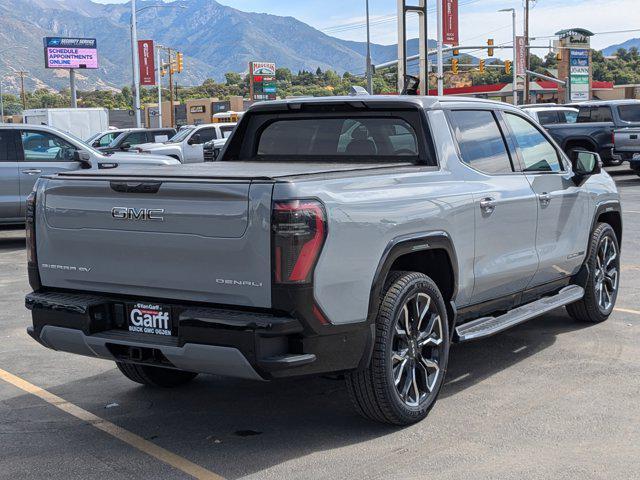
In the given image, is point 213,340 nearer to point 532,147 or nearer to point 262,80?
point 532,147

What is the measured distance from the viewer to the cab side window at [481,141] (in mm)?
6082

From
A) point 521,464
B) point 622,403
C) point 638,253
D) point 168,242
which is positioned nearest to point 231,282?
point 168,242

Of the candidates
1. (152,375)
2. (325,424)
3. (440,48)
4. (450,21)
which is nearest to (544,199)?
(325,424)

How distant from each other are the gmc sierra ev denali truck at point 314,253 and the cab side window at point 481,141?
0.01 m

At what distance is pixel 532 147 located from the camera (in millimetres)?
6891

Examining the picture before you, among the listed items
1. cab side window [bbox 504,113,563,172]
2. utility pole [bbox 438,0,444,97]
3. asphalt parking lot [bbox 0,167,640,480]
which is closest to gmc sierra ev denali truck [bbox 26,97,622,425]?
cab side window [bbox 504,113,563,172]

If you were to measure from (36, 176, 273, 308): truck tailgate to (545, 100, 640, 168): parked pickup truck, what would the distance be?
2047 cm

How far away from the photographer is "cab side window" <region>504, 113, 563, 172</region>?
6.74 m

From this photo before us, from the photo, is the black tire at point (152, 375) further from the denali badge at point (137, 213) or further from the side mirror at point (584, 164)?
the side mirror at point (584, 164)

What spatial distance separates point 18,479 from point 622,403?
3.43 m

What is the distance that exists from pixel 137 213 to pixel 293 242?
3.02 ft

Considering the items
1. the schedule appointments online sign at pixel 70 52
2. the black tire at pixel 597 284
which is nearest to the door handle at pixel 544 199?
the black tire at pixel 597 284

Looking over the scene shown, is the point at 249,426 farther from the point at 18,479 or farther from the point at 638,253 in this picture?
the point at 638,253

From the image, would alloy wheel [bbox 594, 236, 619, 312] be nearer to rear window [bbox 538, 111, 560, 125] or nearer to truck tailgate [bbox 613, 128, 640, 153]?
truck tailgate [bbox 613, 128, 640, 153]
